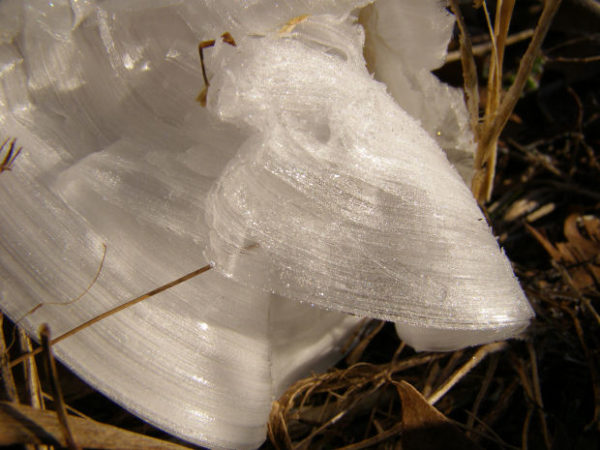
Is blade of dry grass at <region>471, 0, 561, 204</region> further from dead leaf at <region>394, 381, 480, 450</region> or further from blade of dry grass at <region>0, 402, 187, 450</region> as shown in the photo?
blade of dry grass at <region>0, 402, 187, 450</region>

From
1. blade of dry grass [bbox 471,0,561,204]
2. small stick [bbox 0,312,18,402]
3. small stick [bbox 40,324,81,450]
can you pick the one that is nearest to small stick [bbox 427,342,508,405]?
blade of dry grass [bbox 471,0,561,204]

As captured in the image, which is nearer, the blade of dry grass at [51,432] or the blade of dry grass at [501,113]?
the blade of dry grass at [51,432]

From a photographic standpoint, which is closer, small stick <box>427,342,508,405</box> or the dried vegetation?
the dried vegetation

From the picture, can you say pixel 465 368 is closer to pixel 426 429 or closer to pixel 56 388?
pixel 426 429

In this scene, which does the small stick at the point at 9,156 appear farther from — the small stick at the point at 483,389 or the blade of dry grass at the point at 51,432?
the small stick at the point at 483,389

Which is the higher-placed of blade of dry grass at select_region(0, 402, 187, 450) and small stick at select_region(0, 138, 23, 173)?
small stick at select_region(0, 138, 23, 173)

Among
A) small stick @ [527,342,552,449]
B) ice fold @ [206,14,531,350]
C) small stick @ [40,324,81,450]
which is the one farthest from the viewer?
small stick @ [527,342,552,449]

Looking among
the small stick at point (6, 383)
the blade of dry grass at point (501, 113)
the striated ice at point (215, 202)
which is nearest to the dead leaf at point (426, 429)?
the striated ice at point (215, 202)
